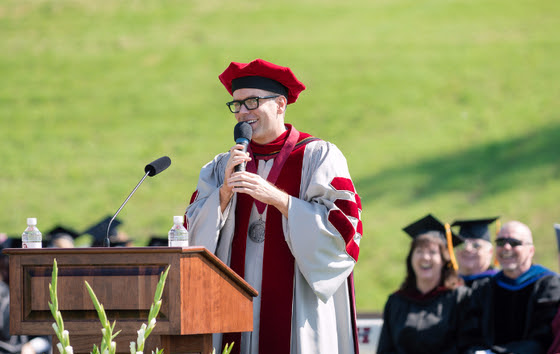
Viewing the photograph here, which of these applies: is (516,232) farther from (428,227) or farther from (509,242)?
(428,227)

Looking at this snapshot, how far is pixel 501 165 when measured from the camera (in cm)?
2034

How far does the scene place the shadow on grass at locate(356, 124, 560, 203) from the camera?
1928 centimetres

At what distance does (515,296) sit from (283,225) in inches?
143

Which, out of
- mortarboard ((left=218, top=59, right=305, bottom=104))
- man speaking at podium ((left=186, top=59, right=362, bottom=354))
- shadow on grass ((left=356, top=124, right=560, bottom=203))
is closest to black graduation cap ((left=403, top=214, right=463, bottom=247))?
man speaking at podium ((left=186, top=59, right=362, bottom=354))

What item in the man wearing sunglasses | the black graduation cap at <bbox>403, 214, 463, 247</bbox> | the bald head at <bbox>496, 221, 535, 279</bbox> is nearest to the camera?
the man wearing sunglasses

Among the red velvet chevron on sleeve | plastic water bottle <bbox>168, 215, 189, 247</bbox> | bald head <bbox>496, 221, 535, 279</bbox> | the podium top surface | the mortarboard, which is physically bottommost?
the podium top surface

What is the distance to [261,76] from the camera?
163 inches

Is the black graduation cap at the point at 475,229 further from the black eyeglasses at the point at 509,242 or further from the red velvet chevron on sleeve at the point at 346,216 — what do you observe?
the red velvet chevron on sleeve at the point at 346,216

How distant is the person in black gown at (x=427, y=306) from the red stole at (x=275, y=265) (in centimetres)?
311

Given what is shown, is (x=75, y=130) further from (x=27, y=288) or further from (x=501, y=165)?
(x=27, y=288)

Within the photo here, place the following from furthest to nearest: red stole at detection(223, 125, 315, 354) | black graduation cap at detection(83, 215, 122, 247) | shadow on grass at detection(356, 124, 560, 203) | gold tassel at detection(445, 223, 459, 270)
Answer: shadow on grass at detection(356, 124, 560, 203) → gold tassel at detection(445, 223, 459, 270) → black graduation cap at detection(83, 215, 122, 247) → red stole at detection(223, 125, 315, 354)

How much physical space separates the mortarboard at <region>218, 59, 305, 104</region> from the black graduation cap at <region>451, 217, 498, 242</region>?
14.1 feet

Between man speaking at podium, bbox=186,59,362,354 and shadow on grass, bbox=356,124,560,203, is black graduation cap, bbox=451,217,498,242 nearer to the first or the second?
man speaking at podium, bbox=186,59,362,354

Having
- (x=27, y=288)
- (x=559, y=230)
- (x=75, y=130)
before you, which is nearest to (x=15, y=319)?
(x=27, y=288)
